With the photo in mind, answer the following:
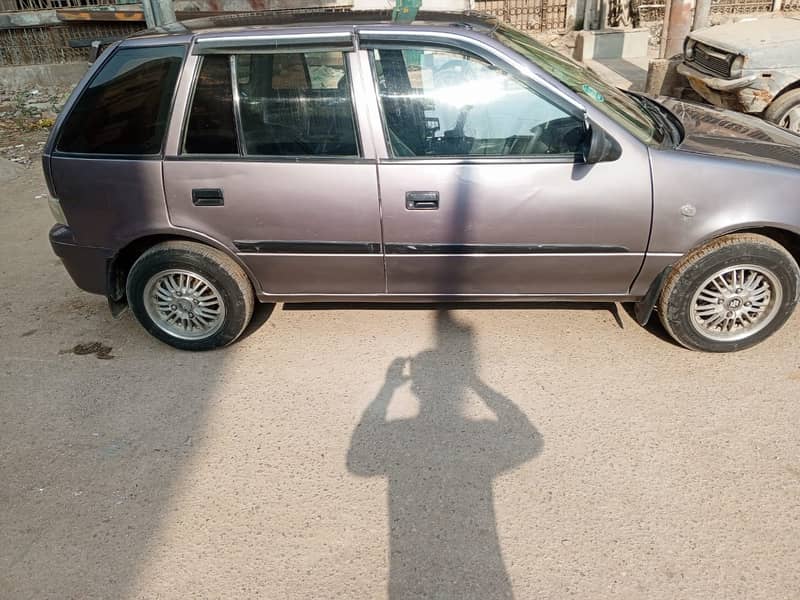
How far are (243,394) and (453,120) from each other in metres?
1.86

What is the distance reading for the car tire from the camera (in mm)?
6133

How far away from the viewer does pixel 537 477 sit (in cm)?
288

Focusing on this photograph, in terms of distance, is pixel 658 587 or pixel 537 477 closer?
pixel 658 587

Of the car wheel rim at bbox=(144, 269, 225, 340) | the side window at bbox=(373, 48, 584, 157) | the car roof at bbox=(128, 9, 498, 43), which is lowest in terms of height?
the car wheel rim at bbox=(144, 269, 225, 340)

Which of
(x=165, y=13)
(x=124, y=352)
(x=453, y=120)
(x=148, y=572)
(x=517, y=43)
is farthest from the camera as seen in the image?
(x=165, y=13)

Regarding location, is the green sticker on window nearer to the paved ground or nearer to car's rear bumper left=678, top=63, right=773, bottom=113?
the paved ground

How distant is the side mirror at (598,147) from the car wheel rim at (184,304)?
86.7 inches

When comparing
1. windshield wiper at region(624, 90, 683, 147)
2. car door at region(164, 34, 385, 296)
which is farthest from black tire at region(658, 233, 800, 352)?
car door at region(164, 34, 385, 296)

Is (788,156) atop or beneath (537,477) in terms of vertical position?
atop

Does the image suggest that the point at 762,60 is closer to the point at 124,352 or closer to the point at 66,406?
the point at 124,352

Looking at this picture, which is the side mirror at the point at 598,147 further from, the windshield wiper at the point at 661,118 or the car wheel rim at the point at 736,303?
the car wheel rim at the point at 736,303

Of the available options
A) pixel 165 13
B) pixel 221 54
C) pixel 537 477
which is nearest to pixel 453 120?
pixel 221 54

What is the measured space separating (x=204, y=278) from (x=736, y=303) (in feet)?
9.80

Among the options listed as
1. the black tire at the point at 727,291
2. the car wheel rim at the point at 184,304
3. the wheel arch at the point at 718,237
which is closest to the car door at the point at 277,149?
the car wheel rim at the point at 184,304
